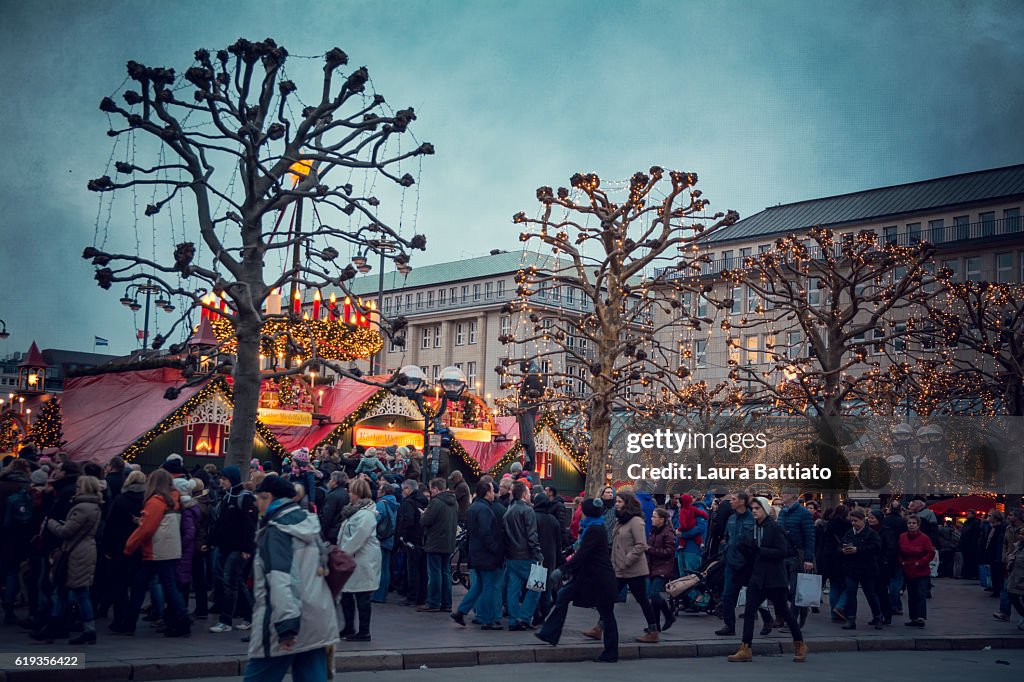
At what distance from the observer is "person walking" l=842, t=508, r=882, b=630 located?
1491 cm

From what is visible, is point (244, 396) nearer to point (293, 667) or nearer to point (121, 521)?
point (121, 521)

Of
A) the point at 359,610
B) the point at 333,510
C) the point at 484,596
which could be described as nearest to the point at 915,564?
the point at 484,596

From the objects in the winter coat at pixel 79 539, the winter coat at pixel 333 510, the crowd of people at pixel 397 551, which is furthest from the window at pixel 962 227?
the winter coat at pixel 79 539

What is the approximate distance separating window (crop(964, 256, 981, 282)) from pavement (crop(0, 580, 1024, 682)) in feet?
158

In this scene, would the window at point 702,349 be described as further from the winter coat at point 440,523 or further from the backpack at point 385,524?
the winter coat at point 440,523

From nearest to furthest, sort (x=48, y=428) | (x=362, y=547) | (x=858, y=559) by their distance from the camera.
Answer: (x=362, y=547)
(x=858, y=559)
(x=48, y=428)

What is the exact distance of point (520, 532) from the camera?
1273cm

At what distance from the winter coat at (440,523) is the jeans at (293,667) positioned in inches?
268

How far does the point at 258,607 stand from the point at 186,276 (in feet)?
33.0

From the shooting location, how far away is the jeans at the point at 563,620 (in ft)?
36.2

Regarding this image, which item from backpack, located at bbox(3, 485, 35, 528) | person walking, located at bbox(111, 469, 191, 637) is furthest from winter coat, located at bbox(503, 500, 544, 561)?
backpack, located at bbox(3, 485, 35, 528)

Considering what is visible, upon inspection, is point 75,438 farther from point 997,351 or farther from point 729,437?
point 997,351

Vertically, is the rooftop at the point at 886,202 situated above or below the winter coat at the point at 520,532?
above

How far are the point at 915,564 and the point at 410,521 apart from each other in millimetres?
7511
